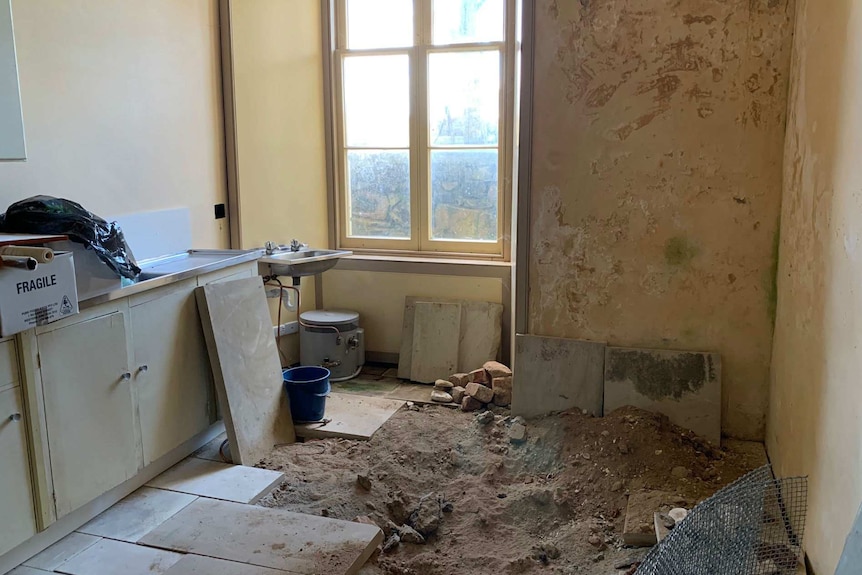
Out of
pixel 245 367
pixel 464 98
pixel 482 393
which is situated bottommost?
pixel 482 393

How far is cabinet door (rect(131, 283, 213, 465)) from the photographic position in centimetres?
298

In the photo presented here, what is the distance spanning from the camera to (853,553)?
1.56 metres

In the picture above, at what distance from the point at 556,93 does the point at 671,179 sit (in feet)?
2.26

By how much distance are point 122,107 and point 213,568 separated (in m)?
2.20

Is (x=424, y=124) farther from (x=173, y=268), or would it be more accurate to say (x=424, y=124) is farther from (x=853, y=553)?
(x=853, y=553)

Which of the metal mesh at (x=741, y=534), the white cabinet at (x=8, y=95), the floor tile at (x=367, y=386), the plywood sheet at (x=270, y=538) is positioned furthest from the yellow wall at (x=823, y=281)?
the white cabinet at (x=8, y=95)

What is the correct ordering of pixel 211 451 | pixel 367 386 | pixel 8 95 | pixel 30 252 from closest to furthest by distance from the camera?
pixel 30 252
pixel 8 95
pixel 211 451
pixel 367 386

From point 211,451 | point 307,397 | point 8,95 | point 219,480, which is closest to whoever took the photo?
point 8,95

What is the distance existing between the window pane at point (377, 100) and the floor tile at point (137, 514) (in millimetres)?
2766

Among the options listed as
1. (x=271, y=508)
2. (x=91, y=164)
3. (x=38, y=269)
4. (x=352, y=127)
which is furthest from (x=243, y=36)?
(x=271, y=508)

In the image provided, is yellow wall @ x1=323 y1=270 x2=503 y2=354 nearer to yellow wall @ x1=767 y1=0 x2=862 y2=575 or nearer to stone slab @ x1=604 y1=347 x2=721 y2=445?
stone slab @ x1=604 y1=347 x2=721 y2=445

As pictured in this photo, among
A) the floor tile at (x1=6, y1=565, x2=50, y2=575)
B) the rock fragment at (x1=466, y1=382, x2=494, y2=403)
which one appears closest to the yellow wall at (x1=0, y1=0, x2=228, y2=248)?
the floor tile at (x1=6, y1=565, x2=50, y2=575)

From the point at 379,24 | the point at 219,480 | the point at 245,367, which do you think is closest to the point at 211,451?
the point at 219,480

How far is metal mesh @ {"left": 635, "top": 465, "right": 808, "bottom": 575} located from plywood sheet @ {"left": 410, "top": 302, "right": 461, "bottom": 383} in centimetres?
230
